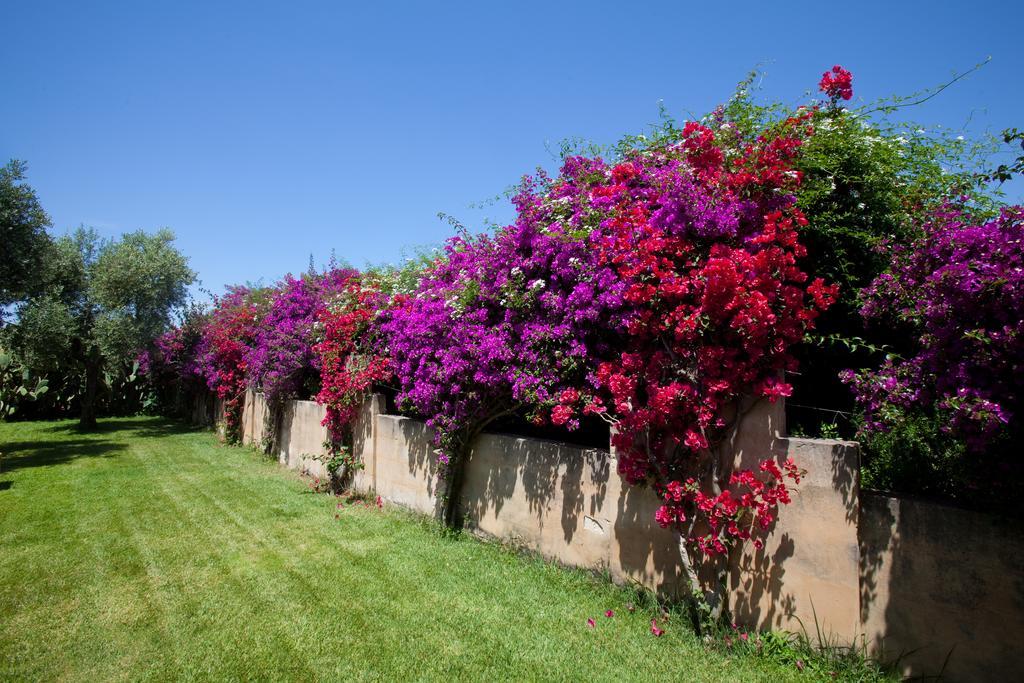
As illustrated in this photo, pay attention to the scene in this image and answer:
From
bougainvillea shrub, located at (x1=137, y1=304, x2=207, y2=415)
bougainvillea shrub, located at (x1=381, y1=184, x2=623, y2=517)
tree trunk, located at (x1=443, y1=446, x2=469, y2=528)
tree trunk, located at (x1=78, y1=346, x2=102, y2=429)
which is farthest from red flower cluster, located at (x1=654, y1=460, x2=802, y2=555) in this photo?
tree trunk, located at (x1=78, y1=346, x2=102, y2=429)

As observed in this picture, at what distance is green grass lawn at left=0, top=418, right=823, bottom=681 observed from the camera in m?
3.68

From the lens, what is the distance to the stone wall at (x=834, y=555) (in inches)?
121

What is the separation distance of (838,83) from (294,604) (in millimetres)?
6976

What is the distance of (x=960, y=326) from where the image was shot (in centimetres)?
300

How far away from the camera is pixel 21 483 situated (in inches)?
364

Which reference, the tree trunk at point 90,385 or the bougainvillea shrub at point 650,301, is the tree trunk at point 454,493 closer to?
the bougainvillea shrub at point 650,301

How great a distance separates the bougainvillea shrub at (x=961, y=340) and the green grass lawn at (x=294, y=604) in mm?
1906

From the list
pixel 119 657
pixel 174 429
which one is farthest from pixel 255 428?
pixel 119 657

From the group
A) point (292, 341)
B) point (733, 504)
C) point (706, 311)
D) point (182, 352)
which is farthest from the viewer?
point (182, 352)

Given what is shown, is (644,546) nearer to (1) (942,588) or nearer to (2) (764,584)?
(2) (764,584)

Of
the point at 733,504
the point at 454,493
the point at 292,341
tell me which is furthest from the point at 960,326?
the point at 292,341

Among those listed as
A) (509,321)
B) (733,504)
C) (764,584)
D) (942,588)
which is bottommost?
(764,584)

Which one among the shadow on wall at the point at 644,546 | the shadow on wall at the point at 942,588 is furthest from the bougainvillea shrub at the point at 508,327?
the shadow on wall at the point at 942,588

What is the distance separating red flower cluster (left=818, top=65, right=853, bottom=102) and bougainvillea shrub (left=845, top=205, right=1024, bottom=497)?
6.56 ft
